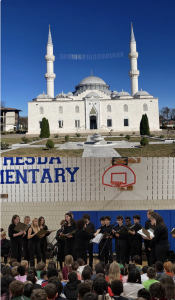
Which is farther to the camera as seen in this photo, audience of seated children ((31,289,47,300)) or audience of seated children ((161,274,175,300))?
audience of seated children ((161,274,175,300))

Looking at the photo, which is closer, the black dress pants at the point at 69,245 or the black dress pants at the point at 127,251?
the black dress pants at the point at 69,245

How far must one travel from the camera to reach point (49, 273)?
12.5 ft

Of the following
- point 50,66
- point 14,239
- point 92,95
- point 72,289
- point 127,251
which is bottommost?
point 127,251

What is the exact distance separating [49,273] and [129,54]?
50.3 m

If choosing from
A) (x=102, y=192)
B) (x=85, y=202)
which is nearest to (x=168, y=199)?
(x=102, y=192)

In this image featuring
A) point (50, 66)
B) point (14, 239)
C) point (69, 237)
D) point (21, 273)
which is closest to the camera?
point (21, 273)

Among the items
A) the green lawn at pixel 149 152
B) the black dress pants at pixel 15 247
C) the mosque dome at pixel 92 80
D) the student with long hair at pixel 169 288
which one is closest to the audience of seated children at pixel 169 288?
the student with long hair at pixel 169 288

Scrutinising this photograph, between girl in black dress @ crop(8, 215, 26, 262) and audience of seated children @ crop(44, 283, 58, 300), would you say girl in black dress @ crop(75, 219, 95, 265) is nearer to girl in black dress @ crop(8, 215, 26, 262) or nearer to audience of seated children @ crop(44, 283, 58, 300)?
girl in black dress @ crop(8, 215, 26, 262)

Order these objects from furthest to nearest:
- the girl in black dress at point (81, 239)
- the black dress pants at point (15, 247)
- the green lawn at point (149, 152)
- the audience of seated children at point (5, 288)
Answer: the green lawn at point (149, 152) < the black dress pants at point (15, 247) < the girl in black dress at point (81, 239) < the audience of seated children at point (5, 288)

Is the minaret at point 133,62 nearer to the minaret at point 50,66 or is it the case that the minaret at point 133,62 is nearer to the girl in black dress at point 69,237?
the minaret at point 50,66

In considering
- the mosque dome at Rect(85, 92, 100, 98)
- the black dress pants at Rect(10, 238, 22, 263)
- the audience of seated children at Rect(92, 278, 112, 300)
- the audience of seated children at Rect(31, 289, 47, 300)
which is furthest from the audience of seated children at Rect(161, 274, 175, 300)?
the mosque dome at Rect(85, 92, 100, 98)

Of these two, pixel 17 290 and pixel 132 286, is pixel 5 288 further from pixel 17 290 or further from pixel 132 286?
pixel 132 286

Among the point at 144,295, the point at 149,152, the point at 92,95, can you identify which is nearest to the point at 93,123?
the point at 92,95

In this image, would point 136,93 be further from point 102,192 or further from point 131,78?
point 102,192
